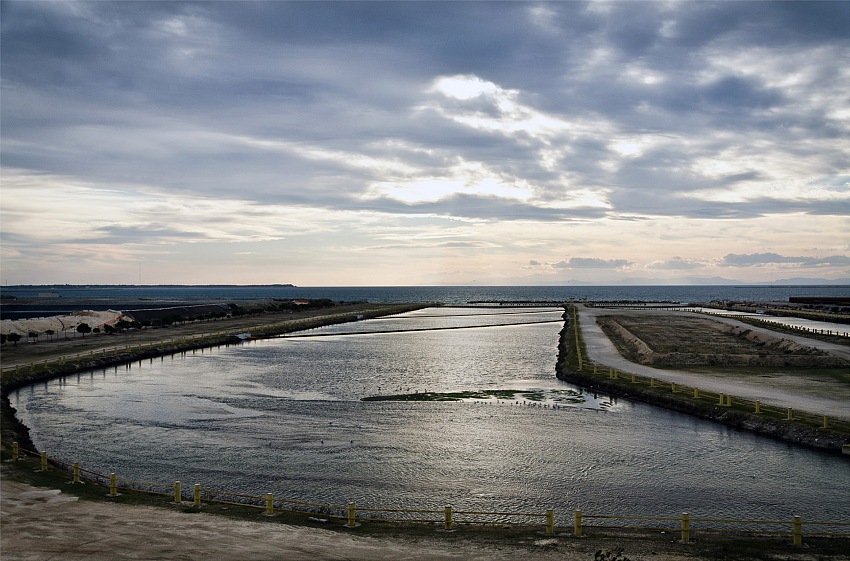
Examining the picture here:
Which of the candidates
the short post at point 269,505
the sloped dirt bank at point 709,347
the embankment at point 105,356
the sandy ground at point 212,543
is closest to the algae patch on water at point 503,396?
the sloped dirt bank at point 709,347

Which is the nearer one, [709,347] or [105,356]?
[105,356]

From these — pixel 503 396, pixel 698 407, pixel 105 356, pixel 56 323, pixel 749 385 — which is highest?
pixel 56 323

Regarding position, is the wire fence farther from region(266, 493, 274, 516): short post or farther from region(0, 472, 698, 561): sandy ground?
region(0, 472, 698, 561): sandy ground

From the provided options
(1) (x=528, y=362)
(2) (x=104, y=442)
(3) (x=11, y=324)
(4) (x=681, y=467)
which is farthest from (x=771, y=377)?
(3) (x=11, y=324)

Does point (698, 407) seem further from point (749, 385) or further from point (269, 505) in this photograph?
point (269, 505)

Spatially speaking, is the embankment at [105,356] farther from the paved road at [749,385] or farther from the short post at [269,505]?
the paved road at [749,385]

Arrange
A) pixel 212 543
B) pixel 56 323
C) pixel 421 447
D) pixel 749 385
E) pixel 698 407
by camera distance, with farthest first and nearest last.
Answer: pixel 56 323, pixel 749 385, pixel 698 407, pixel 421 447, pixel 212 543

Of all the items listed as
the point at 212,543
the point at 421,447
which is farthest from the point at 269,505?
the point at 421,447
